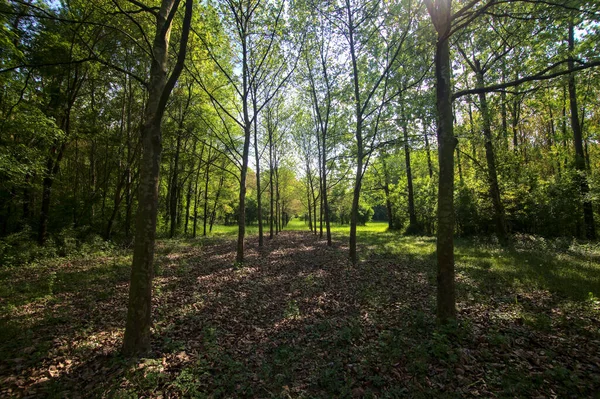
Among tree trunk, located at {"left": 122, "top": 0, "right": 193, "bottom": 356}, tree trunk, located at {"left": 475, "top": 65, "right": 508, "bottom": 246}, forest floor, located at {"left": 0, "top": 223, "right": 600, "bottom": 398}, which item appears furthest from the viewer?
tree trunk, located at {"left": 475, "top": 65, "right": 508, "bottom": 246}

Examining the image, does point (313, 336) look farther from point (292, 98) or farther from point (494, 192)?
point (292, 98)

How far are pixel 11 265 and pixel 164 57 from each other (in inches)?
520

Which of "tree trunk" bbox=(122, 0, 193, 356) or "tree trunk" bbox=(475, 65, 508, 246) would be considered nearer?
"tree trunk" bbox=(122, 0, 193, 356)

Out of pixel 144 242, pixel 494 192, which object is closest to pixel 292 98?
pixel 494 192

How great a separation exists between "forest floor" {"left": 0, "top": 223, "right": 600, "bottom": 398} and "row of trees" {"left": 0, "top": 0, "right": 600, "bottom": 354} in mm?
914

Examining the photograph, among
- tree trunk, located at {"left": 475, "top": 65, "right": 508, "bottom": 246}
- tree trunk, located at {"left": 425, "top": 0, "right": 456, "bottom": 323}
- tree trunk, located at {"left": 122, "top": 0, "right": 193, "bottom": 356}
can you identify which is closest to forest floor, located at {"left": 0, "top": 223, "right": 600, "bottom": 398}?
tree trunk, located at {"left": 122, "top": 0, "right": 193, "bottom": 356}

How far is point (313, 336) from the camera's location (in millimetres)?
5480

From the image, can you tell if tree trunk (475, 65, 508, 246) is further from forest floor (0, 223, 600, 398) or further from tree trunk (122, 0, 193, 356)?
tree trunk (122, 0, 193, 356)

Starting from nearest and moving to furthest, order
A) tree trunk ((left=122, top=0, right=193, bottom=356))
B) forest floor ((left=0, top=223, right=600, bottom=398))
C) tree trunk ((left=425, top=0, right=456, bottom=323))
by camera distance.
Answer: forest floor ((left=0, top=223, right=600, bottom=398)), tree trunk ((left=122, top=0, right=193, bottom=356)), tree trunk ((left=425, top=0, right=456, bottom=323))

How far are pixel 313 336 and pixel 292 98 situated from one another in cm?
1953

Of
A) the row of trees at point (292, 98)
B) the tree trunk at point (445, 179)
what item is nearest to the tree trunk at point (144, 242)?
the row of trees at point (292, 98)

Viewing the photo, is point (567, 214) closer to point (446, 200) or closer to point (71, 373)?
point (446, 200)

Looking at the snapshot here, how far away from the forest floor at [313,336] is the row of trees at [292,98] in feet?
3.00

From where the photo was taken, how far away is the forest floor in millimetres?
3797
